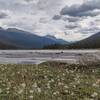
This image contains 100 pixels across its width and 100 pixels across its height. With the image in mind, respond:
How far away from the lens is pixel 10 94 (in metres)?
10.5

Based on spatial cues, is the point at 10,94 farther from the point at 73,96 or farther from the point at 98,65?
the point at 98,65

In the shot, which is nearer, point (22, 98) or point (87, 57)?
point (22, 98)

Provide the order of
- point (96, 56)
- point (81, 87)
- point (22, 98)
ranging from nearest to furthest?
point (22, 98)
point (81, 87)
point (96, 56)

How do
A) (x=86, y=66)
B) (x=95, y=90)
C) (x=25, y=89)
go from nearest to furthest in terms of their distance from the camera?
(x=25, y=89)
(x=95, y=90)
(x=86, y=66)

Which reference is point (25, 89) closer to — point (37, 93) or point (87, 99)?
point (37, 93)

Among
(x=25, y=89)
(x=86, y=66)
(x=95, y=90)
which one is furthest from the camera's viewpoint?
(x=86, y=66)

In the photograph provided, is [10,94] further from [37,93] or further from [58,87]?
[58,87]

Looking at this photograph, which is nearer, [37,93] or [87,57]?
[37,93]

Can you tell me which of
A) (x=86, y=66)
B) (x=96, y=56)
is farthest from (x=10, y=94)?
(x=96, y=56)

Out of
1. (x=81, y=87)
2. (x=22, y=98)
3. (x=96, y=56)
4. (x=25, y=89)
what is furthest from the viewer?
(x=96, y=56)

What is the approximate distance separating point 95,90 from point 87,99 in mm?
2021

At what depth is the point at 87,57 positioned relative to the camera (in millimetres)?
28047

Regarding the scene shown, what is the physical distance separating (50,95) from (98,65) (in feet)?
52.6

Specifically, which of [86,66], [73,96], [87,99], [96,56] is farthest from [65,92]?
[96,56]
